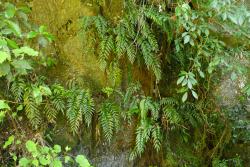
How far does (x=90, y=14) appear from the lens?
3.98 metres

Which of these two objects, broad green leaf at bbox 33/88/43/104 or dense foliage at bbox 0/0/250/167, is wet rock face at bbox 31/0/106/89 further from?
broad green leaf at bbox 33/88/43/104

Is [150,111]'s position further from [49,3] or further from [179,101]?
[49,3]

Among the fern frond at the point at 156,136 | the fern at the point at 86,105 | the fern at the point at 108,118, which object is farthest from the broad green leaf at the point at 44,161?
the fern frond at the point at 156,136

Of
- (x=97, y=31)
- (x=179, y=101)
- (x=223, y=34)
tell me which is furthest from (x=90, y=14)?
(x=223, y=34)

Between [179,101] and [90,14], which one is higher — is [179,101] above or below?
below

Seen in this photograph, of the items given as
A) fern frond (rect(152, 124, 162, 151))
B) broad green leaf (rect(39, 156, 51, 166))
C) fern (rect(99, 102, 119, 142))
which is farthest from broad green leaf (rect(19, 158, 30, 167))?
fern frond (rect(152, 124, 162, 151))

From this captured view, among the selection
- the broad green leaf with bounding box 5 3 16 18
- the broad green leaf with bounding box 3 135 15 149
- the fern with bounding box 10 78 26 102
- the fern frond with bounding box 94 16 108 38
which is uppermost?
the broad green leaf with bounding box 5 3 16 18

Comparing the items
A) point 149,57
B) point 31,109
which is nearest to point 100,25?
point 149,57

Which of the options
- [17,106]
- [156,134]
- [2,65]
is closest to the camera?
[2,65]

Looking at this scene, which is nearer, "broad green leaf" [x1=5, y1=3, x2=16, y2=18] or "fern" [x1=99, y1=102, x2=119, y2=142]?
"broad green leaf" [x1=5, y1=3, x2=16, y2=18]

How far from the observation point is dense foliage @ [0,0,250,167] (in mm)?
3416

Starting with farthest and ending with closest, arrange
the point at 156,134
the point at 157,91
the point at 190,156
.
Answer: the point at 190,156 → the point at 157,91 → the point at 156,134

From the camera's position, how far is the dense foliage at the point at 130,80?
3416 millimetres

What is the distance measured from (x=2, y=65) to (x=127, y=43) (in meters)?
1.34
